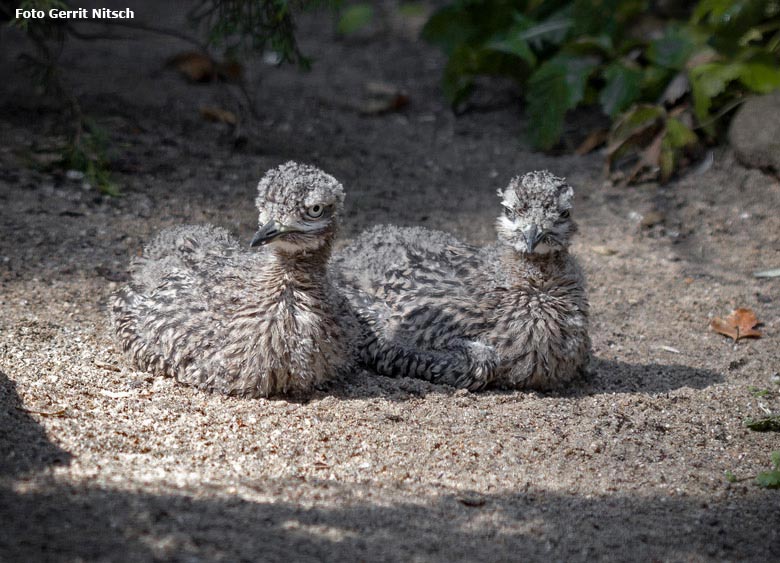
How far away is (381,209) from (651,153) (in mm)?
2526

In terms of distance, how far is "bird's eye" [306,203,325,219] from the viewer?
4461mm

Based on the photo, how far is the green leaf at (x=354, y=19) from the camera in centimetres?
1177

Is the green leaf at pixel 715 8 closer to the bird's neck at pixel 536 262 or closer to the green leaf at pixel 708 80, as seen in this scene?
the green leaf at pixel 708 80

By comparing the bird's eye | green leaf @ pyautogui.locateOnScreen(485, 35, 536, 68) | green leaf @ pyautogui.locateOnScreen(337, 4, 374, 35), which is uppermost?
green leaf @ pyautogui.locateOnScreen(337, 4, 374, 35)

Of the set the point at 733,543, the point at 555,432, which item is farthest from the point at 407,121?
the point at 733,543

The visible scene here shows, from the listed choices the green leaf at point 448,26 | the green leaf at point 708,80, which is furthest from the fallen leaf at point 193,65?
the green leaf at point 708,80

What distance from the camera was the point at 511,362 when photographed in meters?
5.05

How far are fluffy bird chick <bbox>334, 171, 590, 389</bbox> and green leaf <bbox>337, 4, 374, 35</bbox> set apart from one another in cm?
708

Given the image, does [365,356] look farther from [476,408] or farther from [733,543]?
[733,543]

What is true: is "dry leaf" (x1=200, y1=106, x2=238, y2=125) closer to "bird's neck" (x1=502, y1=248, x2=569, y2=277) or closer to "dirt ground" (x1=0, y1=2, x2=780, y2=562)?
"dirt ground" (x1=0, y1=2, x2=780, y2=562)

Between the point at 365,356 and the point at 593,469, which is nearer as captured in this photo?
the point at 593,469

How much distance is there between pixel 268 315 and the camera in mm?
4617

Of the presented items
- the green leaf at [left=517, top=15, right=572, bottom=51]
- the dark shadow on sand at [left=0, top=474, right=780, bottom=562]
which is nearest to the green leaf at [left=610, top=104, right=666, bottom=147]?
the green leaf at [left=517, top=15, right=572, bottom=51]

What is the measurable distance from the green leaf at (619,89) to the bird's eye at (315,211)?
467cm
